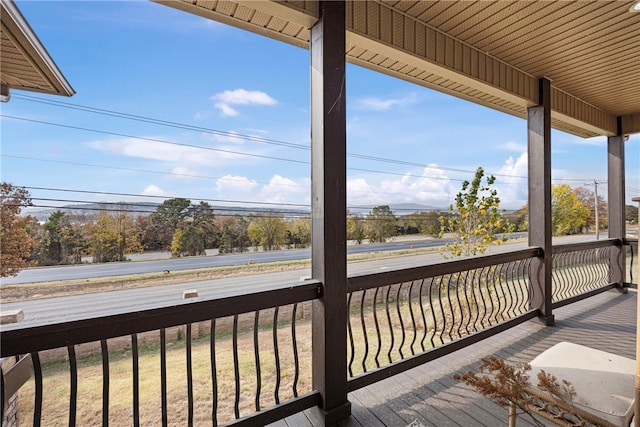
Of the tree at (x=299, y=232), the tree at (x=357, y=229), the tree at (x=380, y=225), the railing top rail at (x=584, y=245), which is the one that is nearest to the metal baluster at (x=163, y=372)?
the tree at (x=299, y=232)

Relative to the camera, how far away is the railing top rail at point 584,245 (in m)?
4.03

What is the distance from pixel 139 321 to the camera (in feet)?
4.77

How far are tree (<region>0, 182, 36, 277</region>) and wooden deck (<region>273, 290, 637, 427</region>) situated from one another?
2.56 metres

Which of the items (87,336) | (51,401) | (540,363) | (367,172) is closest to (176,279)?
(51,401)

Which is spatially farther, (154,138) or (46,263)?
(154,138)

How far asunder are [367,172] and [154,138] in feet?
24.4

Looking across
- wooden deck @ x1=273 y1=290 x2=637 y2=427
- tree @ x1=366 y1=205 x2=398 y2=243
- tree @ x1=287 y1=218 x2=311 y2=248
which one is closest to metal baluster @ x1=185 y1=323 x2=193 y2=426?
wooden deck @ x1=273 y1=290 x2=637 y2=427

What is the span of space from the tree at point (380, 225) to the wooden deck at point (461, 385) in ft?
10.6

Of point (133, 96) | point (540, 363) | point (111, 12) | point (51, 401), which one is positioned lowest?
point (51, 401)

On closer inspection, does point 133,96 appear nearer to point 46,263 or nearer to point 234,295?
point 46,263

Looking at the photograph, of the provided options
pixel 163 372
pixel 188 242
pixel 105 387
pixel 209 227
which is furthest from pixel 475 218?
pixel 105 387

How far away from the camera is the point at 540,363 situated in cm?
169

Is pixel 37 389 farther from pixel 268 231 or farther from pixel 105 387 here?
pixel 268 231

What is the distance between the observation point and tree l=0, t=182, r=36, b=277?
2512 millimetres
